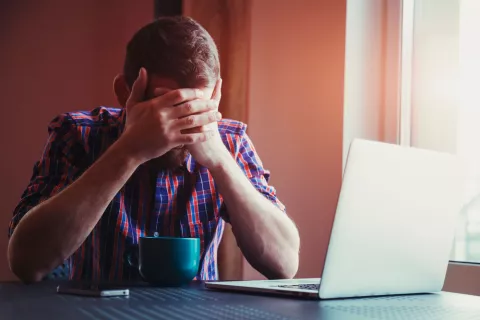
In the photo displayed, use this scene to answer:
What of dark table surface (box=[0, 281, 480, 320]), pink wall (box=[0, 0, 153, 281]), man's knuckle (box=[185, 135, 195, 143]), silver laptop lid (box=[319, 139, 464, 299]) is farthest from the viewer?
pink wall (box=[0, 0, 153, 281])

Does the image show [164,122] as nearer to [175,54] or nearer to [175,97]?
[175,97]

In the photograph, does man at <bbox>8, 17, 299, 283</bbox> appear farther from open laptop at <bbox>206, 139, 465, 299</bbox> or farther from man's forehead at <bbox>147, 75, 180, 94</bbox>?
open laptop at <bbox>206, 139, 465, 299</bbox>

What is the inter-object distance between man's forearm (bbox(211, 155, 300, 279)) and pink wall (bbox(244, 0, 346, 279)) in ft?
1.53

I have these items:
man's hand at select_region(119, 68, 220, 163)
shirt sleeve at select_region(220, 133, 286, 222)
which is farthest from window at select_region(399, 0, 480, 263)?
man's hand at select_region(119, 68, 220, 163)

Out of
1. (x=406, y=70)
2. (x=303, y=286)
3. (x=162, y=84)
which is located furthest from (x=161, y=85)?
(x=406, y=70)

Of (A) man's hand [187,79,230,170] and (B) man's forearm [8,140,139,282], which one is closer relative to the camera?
(B) man's forearm [8,140,139,282]

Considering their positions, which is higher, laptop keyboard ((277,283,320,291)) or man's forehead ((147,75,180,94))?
man's forehead ((147,75,180,94))

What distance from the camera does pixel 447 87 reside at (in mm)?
1782

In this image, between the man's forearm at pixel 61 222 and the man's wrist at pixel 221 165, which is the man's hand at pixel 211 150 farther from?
the man's forearm at pixel 61 222

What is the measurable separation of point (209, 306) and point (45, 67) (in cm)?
239

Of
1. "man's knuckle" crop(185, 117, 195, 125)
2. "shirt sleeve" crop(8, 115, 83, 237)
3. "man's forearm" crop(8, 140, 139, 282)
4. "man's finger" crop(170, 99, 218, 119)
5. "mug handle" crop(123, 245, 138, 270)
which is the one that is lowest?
"mug handle" crop(123, 245, 138, 270)

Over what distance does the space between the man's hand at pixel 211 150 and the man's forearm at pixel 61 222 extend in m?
0.17

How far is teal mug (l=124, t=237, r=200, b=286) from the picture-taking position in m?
1.02

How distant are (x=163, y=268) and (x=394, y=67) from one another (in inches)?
44.8
